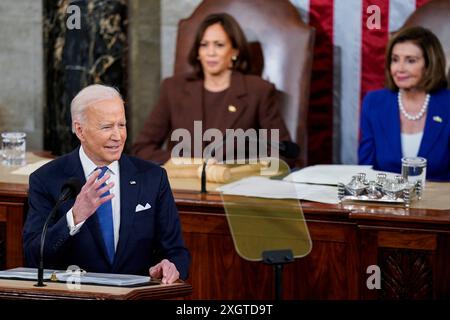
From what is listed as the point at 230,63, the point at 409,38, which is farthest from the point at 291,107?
the point at 409,38

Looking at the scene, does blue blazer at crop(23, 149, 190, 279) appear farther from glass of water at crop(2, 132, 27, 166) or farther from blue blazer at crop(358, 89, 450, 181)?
blue blazer at crop(358, 89, 450, 181)

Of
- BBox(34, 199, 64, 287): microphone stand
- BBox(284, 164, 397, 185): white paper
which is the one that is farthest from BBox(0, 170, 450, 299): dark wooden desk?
BBox(34, 199, 64, 287): microphone stand

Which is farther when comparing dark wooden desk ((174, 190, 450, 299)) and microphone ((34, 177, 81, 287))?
dark wooden desk ((174, 190, 450, 299))

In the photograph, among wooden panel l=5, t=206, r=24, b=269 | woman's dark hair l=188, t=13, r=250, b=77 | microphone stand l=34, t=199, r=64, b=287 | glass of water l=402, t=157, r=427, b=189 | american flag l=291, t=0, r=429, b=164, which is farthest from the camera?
american flag l=291, t=0, r=429, b=164

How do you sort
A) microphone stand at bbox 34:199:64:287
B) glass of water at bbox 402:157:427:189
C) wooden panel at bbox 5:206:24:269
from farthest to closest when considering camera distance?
wooden panel at bbox 5:206:24:269
glass of water at bbox 402:157:427:189
microphone stand at bbox 34:199:64:287

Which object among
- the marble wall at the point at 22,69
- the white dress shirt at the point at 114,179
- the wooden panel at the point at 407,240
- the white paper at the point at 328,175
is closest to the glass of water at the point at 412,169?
the white paper at the point at 328,175

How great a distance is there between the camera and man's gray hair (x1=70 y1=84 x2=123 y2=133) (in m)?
3.62

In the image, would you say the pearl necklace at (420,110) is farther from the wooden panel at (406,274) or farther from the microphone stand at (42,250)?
the microphone stand at (42,250)

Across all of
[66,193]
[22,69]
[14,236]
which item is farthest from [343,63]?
[66,193]

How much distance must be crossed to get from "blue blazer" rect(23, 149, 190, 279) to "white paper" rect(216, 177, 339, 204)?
33.3 inches

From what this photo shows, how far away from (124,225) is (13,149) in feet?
6.21

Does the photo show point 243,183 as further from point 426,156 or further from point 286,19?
point 286,19

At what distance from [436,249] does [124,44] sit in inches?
117

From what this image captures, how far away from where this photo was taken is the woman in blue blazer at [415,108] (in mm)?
5445
